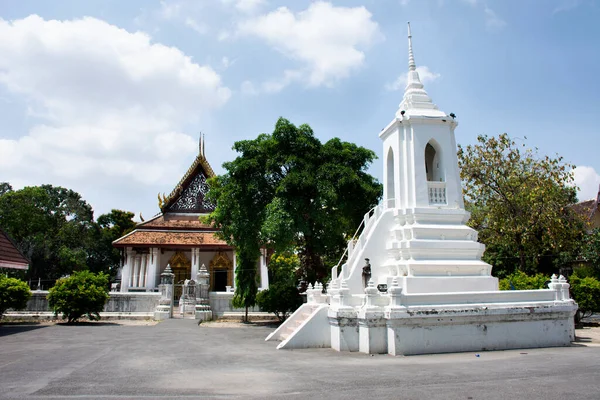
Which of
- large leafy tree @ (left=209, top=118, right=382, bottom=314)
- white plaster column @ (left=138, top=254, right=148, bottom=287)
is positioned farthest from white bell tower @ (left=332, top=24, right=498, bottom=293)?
white plaster column @ (left=138, top=254, right=148, bottom=287)

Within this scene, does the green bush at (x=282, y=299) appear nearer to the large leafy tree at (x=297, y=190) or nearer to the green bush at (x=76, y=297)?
the large leafy tree at (x=297, y=190)

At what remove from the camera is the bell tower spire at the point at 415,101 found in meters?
13.9

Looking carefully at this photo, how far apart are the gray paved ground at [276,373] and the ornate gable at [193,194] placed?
21.0 meters

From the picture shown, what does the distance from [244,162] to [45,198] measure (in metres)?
28.4

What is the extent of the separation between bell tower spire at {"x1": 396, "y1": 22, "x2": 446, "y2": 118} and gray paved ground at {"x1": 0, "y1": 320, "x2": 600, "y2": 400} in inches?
272

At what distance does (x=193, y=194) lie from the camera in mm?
33250

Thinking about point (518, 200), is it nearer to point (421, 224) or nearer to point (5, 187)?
point (421, 224)

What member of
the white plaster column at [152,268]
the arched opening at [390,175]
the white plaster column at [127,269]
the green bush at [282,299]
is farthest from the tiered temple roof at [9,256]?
the white plaster column at [127,269]

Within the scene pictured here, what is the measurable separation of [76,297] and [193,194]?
15.3m

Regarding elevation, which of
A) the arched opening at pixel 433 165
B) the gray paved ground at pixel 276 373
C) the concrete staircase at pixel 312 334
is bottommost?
the gray paved ground at pixel 276 373

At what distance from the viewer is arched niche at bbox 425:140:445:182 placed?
44.9 ft

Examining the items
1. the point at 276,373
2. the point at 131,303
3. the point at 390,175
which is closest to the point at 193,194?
the point at 131,303

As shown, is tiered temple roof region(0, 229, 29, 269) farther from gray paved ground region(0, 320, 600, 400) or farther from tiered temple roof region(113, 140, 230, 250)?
tiered temple roof region(113, 140, 230, 250)

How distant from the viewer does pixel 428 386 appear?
651 cm
